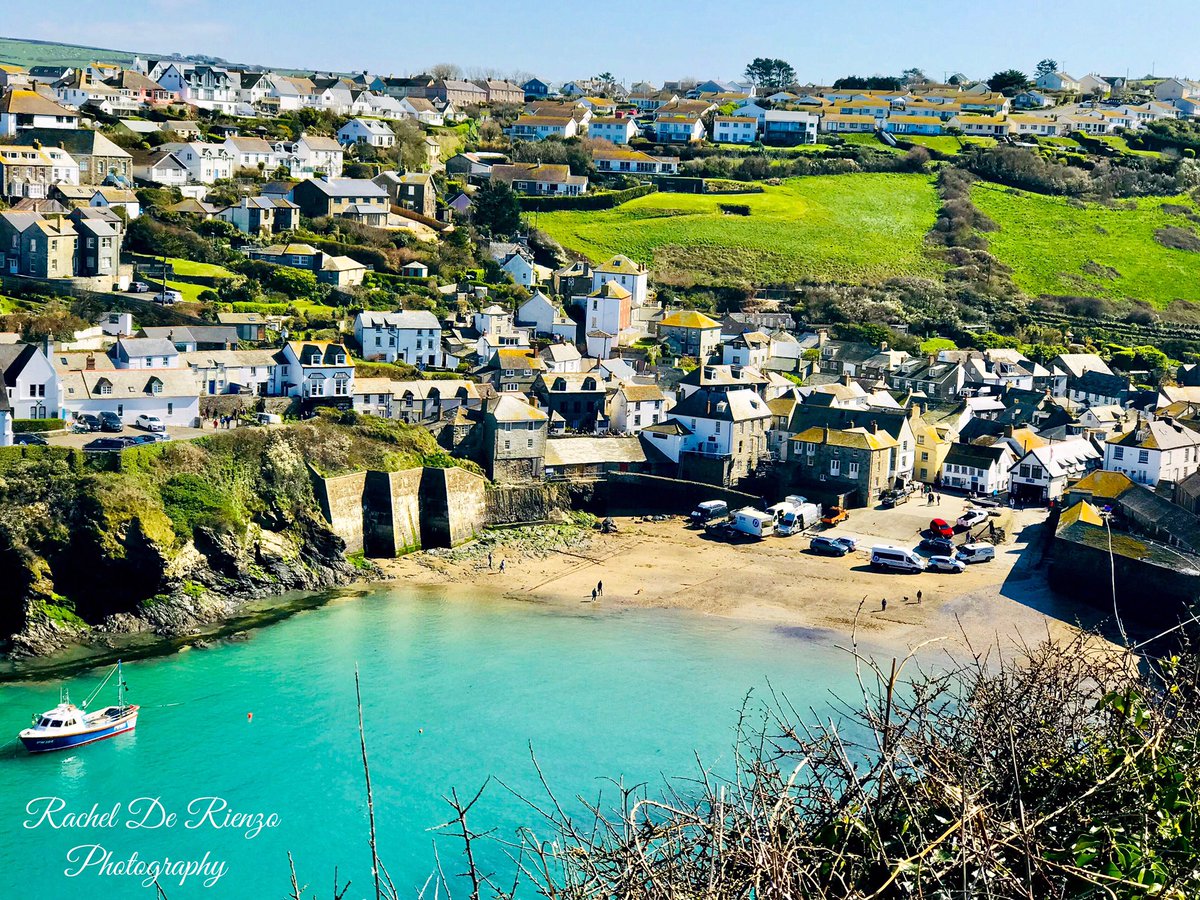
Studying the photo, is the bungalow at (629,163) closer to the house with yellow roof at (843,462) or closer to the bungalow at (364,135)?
the bungalow at (364,135)

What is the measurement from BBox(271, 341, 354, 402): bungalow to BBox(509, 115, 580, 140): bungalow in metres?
40.6

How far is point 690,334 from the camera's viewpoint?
4728 cm

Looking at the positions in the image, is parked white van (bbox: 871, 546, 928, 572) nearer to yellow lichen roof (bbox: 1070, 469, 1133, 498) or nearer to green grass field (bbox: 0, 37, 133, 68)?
yellow lichen roof (bbox: 1070, 469, 1133, 498)

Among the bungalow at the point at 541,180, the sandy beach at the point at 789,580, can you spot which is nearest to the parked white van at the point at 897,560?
the sandy beach at the point at 789,580

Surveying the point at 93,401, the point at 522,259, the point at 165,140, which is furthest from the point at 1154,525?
the point at 165,140

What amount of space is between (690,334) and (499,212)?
12.7 m

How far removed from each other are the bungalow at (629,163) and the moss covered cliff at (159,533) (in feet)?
135

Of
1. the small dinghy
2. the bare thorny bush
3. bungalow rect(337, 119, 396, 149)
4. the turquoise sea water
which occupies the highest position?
bungalow rect(337, 119, 396, 149)

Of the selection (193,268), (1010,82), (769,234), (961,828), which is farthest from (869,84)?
(961,828)

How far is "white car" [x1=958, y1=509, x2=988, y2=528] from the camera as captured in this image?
32312 mm

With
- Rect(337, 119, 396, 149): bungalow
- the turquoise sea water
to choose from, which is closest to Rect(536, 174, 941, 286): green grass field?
Rect(337, 119, 396, 149): bungalow

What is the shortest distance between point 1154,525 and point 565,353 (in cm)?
1895

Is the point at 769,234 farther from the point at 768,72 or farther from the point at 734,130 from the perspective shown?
the point at 768,72

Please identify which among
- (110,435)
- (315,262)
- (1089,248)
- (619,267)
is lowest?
(110,435)
